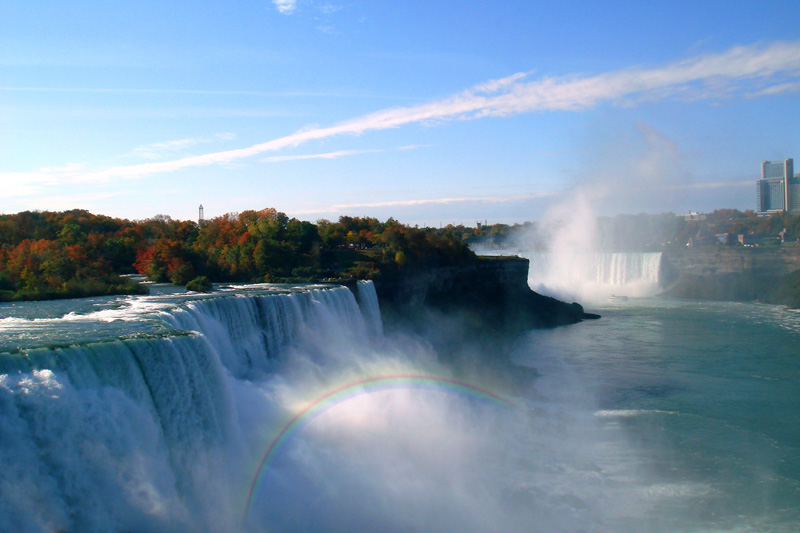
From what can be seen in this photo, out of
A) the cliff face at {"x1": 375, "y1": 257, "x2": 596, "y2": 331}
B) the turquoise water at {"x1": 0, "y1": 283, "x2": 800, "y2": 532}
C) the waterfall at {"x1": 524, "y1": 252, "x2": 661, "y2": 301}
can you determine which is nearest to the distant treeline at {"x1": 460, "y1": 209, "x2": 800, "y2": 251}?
the waterfall at {"x1": 524, "y1": 252, "x2": 661, "y2": 301}

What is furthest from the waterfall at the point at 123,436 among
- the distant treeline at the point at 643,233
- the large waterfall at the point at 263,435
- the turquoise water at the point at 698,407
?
the distant treeline at the point at 643,233

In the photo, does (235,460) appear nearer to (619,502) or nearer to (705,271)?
(619,502)

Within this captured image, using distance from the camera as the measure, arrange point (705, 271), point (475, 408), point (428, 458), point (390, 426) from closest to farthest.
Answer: point (428, 458) → point (390, 426) → point (475, 408) → point (705, 271)

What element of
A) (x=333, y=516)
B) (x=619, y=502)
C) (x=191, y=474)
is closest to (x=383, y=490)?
(x=333, y=516)

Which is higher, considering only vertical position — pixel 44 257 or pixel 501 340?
pixel 44 257

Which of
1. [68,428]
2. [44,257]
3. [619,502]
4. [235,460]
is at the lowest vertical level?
[619,502]

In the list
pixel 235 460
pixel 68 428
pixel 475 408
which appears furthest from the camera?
pixel 475 408

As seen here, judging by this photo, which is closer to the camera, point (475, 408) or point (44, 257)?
point (475, 408)
